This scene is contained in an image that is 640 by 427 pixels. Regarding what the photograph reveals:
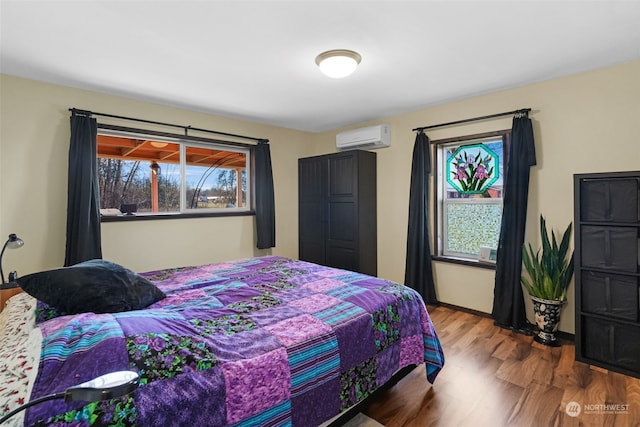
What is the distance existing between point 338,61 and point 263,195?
2.33 meters

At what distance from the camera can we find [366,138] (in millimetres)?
4117

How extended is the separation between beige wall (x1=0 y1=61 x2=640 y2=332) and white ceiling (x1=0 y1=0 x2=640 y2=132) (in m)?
0.14

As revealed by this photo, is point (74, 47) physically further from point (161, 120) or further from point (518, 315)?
point (518, 315)

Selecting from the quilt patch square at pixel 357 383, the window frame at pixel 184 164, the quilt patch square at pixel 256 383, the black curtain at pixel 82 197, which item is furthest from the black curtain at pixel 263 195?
the quilt patch square at pixel 256 383

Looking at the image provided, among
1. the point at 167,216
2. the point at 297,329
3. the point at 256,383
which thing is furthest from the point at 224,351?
the point at 167,216

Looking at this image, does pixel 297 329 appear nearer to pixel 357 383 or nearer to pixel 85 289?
pixel 357 383

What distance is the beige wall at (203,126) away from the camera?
2.60 metres

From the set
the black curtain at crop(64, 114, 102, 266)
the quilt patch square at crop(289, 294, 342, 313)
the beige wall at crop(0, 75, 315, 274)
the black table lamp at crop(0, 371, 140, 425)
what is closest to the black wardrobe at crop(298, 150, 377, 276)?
the beige wall at crop(0, 75, 315, 274)

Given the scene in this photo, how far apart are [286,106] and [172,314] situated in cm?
276

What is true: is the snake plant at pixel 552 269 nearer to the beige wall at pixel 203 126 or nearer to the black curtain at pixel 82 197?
the beige wall at pixel 203 126

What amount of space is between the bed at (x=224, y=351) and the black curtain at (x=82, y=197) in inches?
43.8

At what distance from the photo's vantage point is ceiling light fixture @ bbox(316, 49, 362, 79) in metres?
2.27

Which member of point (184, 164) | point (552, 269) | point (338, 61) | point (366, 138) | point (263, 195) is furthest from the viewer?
point (263, 195)

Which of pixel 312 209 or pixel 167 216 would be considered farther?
pixel 312 209
